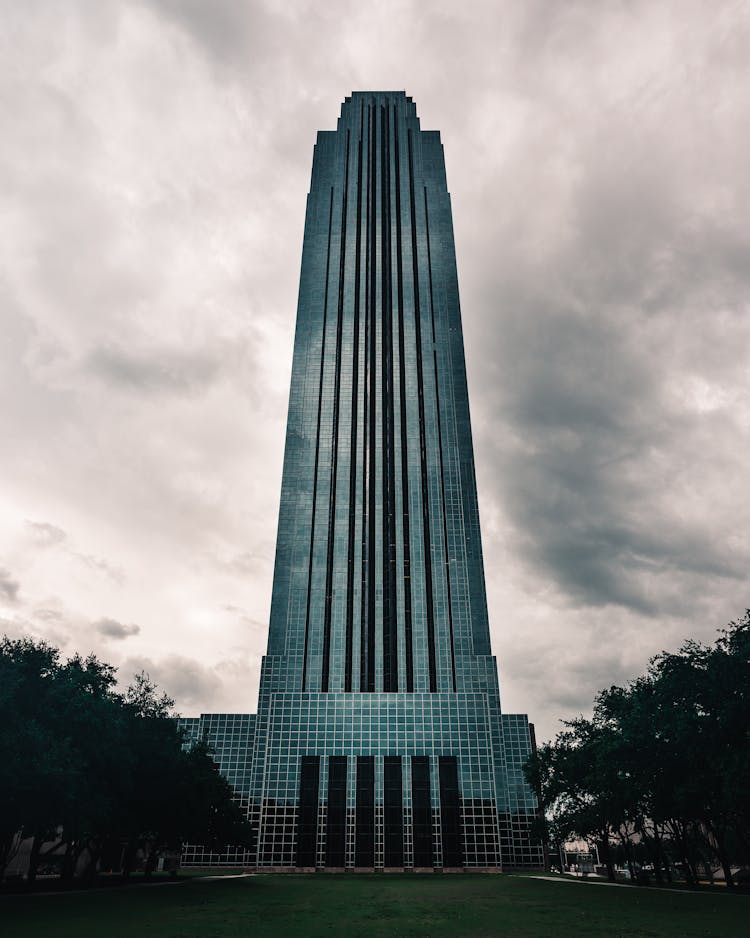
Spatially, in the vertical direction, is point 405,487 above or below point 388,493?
above

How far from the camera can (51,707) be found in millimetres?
50000

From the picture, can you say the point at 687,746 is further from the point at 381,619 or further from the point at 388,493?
the point at 388,493

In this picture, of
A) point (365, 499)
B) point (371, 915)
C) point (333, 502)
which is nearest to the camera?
point (371, 915)

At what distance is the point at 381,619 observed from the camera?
154 meters

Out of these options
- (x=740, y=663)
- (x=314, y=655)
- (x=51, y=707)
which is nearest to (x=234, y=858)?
(x=314, y=655)

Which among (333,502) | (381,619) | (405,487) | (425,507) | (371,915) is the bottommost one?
(371,915)

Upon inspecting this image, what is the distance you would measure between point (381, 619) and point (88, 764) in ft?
351

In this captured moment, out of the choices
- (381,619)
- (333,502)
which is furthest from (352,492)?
(381,619)

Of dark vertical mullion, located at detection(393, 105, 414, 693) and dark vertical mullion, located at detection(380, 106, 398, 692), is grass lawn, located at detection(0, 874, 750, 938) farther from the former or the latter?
dark vertical mullion, located at detection(380, 106, 398, 692)

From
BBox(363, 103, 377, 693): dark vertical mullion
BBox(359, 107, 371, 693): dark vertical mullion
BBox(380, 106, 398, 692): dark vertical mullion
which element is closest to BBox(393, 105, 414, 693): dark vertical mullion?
BBox(380, 106, 398, 692): dark vertical mullion

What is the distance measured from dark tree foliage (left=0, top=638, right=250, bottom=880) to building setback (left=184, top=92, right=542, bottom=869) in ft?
160

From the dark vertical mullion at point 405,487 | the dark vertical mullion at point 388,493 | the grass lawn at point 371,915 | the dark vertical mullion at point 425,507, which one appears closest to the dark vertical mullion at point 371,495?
the dark vertical mullion at point 388,493

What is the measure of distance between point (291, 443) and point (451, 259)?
78.6 meters

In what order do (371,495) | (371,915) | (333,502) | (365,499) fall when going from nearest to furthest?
(371,915) → (333,502) → (365,499) → (371,495)
